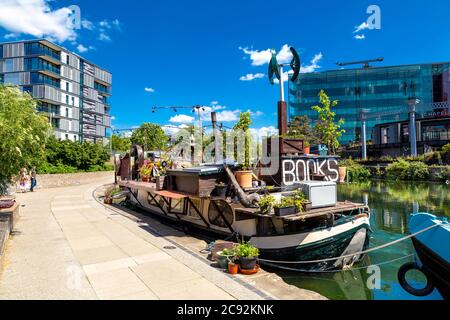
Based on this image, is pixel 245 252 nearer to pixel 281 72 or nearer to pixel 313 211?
pixel 313 211

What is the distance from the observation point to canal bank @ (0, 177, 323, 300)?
6574 millimetres

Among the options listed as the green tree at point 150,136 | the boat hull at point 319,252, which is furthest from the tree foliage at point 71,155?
the boat hull at point 319,252

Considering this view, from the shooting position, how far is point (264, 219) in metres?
10.0

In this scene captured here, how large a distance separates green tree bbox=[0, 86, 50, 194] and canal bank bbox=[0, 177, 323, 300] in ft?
8.47

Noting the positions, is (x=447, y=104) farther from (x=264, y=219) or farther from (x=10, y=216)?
(x=10, y=216)

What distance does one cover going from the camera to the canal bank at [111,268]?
21.6ft

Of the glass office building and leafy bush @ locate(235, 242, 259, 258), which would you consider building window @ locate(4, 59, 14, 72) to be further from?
the glass office building

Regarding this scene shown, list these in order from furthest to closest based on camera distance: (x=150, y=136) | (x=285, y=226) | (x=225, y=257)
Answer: (x=150, y=136) → (x=285, y=226) → (x=225, y=257)

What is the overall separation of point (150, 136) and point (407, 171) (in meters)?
47.1

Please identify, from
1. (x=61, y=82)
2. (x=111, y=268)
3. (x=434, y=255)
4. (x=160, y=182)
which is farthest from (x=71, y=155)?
(x=61, y=82)

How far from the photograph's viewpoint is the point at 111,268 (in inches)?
320

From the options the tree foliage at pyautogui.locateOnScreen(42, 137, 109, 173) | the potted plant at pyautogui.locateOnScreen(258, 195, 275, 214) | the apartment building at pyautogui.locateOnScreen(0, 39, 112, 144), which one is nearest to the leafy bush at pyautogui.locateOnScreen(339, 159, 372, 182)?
the tree foliage at pyautogui.locateOnScreen(42, 137, 109, 173)
